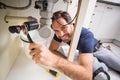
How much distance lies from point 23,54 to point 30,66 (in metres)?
0.14

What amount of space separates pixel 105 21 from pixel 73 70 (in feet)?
7.58

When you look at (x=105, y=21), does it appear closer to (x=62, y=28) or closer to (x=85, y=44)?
Result: (x=85, y=44)

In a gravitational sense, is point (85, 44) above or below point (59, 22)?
below

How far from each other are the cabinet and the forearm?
6.54 ft

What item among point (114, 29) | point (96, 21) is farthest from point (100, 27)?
point (114, 29)

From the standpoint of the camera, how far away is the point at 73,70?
0.59 m

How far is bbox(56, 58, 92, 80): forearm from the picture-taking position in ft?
1.72

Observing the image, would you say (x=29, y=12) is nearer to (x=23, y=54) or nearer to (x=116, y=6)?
(x=23, y=54)

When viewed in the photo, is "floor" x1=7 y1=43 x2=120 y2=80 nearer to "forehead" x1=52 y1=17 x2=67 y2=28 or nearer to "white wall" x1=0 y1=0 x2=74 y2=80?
"white wall" x1=0 y1=0 x2=74 y2=80

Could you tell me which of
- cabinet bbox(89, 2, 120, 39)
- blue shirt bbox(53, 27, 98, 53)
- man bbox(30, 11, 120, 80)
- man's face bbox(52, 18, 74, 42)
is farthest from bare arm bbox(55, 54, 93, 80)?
cabinet bbox(89, 2, 120, 39)

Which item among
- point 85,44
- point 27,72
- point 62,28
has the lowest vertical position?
point 27,72

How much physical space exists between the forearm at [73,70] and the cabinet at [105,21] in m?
1.99

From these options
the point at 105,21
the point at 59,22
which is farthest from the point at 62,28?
the point at 105,21

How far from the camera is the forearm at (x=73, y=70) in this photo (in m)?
0.52
